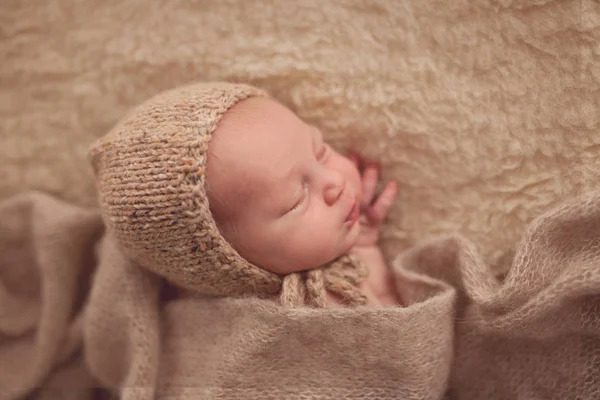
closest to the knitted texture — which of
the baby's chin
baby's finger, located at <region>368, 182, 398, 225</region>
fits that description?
the baby's chin

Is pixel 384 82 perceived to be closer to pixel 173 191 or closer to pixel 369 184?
pixel 369 184

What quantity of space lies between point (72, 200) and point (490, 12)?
928mm

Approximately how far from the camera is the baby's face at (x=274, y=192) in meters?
0.87

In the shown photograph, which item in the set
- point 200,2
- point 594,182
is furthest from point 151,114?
point 594,182

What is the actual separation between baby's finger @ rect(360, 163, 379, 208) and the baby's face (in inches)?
3.9

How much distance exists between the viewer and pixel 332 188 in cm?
92

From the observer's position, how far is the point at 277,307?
88 centimetres

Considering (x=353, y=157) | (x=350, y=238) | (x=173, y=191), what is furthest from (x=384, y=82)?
(x=173, y=191)

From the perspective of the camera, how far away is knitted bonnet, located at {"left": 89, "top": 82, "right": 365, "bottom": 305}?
33.5 inches

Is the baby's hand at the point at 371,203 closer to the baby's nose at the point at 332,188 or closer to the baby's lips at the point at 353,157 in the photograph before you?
the baby's lips at the point at 353,157

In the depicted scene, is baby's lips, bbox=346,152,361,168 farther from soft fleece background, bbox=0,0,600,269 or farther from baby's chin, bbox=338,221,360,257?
baby's chin, bbox=338,221,360,257

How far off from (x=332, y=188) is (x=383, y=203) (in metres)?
0.16

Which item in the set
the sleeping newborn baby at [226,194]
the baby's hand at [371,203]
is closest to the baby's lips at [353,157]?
the baby's hand at [371,203]

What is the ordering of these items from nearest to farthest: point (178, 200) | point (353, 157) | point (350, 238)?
1. point (178, 200)
2. point (350, 238)
3. point (353, 157)
